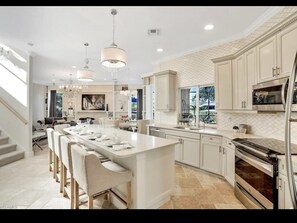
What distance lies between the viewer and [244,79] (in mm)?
2959

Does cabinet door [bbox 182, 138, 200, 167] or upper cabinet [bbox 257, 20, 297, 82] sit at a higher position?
upper cabinet [bbox 257, 20, 297, 82]

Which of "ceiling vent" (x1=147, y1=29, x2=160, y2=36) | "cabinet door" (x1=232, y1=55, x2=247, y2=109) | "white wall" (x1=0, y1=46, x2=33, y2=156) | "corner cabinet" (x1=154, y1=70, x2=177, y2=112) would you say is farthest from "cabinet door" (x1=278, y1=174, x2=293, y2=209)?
"white wall" (x1=0, y1=46, x2=33, y2=156)

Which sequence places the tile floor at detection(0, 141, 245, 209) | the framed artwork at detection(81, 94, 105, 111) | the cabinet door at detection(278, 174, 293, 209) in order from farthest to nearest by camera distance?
the framed artwork at detection(81, 94, 105, 111) < the tile floor at detection(0, 141, 245, 209) < the cabinet door at detection(278, 174, 293, 209)

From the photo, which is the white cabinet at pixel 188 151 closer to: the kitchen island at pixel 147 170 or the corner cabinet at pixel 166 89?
the corner cabinet at pixel 166 89

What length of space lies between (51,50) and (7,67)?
57.5 inches

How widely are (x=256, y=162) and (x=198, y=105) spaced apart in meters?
2.60

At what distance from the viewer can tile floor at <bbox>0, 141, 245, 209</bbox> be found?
236cm

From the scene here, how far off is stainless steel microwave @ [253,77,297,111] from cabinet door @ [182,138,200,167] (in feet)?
4.76

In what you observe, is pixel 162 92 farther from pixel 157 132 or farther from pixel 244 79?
pixel 244 79

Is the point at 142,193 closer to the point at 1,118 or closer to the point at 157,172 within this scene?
the point at 157,172

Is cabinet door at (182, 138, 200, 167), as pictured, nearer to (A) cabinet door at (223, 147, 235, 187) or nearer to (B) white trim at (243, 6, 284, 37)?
(A) cabinet door at (223, 147, 235, 187)

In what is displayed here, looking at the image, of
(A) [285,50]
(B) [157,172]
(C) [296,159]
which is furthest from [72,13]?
(C) [296,159]

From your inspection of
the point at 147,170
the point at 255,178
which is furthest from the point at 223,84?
the point at 147,170

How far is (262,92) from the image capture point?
7.95 ft
